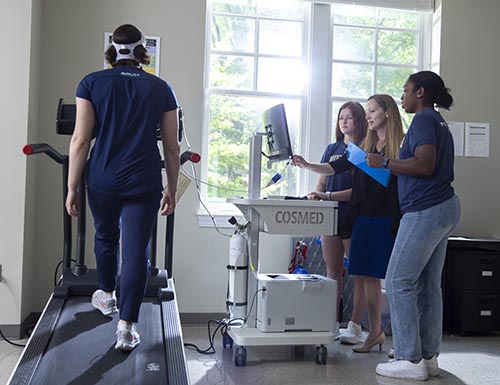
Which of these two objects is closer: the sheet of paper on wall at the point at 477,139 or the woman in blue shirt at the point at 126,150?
A: the woman in blue shirt at the point at 126,150

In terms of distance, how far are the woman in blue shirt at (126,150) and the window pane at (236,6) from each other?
2082mm

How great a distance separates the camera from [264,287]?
309 centimetres

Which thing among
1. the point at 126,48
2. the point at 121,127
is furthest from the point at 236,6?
the point at 121,127

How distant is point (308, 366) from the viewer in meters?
3.07

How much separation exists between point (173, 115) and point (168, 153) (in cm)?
17

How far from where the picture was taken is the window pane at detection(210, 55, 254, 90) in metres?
4.22

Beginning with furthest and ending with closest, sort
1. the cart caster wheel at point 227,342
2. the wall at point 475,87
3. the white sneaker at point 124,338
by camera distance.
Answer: the wall at point 475,87 → the cart caster wheel at point 227,342 → the white sneaker at point 124,338

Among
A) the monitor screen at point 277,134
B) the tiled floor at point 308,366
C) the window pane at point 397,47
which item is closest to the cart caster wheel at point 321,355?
the tiled floor at point 308,366

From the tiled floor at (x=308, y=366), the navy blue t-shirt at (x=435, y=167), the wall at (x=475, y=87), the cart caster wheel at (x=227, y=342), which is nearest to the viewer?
the navy blue t-shirt at (x=435, y=167)

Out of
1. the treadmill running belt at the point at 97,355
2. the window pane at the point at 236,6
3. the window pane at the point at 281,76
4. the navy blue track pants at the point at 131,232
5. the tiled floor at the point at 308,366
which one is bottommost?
the tiled floor at the point at 308,366

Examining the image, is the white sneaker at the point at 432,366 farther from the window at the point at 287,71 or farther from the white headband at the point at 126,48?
the white headband at the point at 126,48

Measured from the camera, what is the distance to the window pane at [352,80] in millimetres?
4383

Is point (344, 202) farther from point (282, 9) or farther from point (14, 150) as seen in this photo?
point (14, 150)

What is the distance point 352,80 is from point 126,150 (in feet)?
8.87
